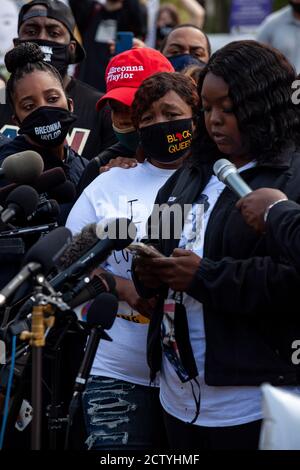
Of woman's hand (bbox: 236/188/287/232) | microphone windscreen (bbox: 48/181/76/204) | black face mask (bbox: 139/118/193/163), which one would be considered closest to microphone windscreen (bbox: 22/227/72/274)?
woman's hand (bbox: 236/188/287/232)

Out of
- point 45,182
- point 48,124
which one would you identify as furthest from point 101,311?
point 48,124

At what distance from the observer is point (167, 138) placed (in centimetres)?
466

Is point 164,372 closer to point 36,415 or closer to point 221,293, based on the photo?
point 221,293

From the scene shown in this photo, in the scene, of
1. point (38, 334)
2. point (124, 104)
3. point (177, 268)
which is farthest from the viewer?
point (124, 104)

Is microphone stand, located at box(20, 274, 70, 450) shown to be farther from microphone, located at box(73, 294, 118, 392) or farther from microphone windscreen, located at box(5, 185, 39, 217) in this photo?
microphone windscreen, located at box(5, 185, 39, 217)

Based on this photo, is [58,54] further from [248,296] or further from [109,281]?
[248,296]

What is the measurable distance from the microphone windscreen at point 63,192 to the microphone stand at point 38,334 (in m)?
1.24

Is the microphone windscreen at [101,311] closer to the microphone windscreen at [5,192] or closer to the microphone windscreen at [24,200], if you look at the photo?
the microphone windscreen at [24,200]

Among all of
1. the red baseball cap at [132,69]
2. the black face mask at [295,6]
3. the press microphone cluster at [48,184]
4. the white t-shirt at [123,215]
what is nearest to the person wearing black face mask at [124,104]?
the red baseball cap at [132,69]

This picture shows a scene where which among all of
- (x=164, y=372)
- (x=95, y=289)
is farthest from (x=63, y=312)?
(x=164, y=372)

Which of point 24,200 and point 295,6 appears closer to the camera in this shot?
point 24,200

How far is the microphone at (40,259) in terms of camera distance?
331 centimetres

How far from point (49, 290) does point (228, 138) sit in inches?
36.5

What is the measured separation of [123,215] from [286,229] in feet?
4.17
